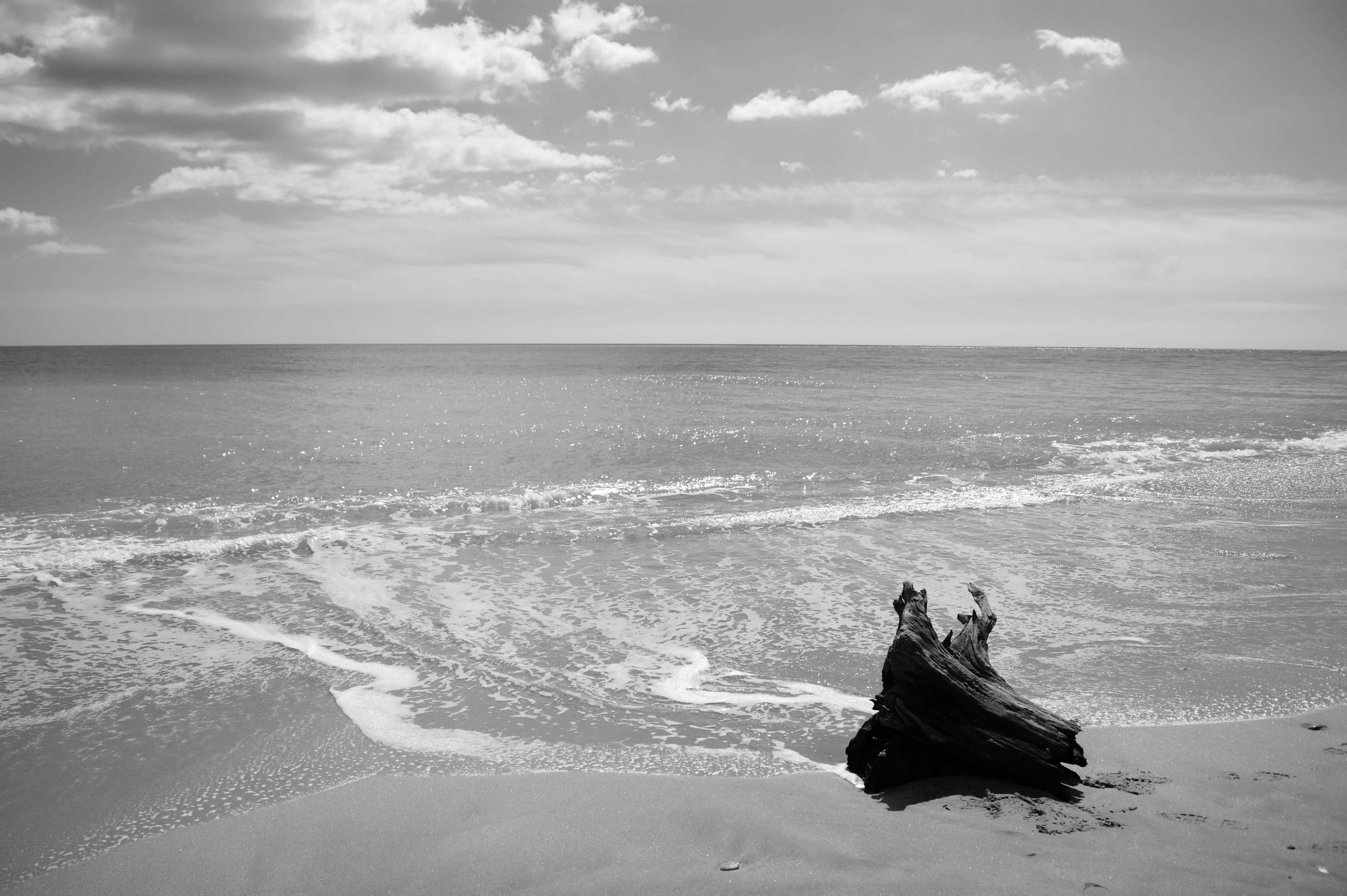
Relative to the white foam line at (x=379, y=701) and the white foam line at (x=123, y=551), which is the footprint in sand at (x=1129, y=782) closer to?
the white foam line at (x=379, y=701)

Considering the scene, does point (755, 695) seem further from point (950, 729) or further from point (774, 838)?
point (774, 838)

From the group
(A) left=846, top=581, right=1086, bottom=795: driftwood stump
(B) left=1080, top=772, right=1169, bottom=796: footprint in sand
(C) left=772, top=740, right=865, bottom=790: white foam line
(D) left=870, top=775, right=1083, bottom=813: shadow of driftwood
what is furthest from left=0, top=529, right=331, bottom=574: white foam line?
(B) left=1080, top=772, right=1169, bottom=796: footprint in sand

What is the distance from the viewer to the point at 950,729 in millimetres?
4867

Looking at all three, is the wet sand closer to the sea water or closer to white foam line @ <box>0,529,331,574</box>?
the sea water

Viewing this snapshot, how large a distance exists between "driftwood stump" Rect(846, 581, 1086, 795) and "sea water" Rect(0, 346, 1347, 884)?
593 millimetres

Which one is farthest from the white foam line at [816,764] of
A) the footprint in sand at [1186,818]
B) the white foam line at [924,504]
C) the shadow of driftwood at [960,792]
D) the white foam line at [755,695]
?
the white foam line at [924,504]

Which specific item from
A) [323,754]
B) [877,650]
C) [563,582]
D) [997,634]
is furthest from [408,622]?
[997,634]

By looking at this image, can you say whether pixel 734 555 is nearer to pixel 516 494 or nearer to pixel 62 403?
pixel 516 494

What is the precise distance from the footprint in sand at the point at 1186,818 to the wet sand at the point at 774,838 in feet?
0.04

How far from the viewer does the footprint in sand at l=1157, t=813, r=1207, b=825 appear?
4.39 metres

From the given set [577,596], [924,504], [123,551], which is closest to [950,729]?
[577,596]

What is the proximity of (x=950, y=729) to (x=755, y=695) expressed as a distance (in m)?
2.02

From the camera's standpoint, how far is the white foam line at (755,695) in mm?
6383

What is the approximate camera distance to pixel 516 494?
1557 cm
